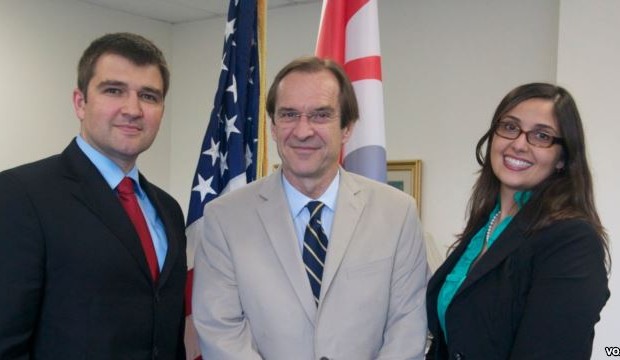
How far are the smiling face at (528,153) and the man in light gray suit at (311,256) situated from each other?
321 millimetres

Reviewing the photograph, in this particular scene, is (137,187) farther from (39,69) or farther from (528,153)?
(39,69)

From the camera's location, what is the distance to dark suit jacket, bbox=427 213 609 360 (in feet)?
5.18

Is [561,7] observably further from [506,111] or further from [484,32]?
[506,111]

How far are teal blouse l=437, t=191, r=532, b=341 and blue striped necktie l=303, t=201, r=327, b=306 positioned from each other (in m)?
0.36

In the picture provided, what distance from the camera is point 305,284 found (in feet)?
6.03

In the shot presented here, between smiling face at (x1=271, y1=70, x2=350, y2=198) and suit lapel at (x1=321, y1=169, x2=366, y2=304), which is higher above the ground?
smiling face at (x1=271, y1=70, x2=350, y2=198)

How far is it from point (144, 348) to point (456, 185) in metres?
2.99

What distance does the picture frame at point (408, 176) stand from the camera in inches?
175

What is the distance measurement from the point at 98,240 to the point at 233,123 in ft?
3.81

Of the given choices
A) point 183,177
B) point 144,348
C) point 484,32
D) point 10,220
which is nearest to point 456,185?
point 484,32

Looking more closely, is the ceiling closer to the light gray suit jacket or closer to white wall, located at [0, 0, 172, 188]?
white wall, located at [0, 0, 172, 188]

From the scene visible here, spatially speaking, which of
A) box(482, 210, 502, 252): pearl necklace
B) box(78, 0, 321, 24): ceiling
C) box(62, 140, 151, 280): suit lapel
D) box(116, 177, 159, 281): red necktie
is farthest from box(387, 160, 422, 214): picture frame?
box(62, 140, 151, 280): suit lapel

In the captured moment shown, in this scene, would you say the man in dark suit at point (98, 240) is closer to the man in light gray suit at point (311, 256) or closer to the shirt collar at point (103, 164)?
the shirt collar at point (103, 164)

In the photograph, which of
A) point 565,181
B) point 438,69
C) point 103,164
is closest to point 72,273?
point 103,164
